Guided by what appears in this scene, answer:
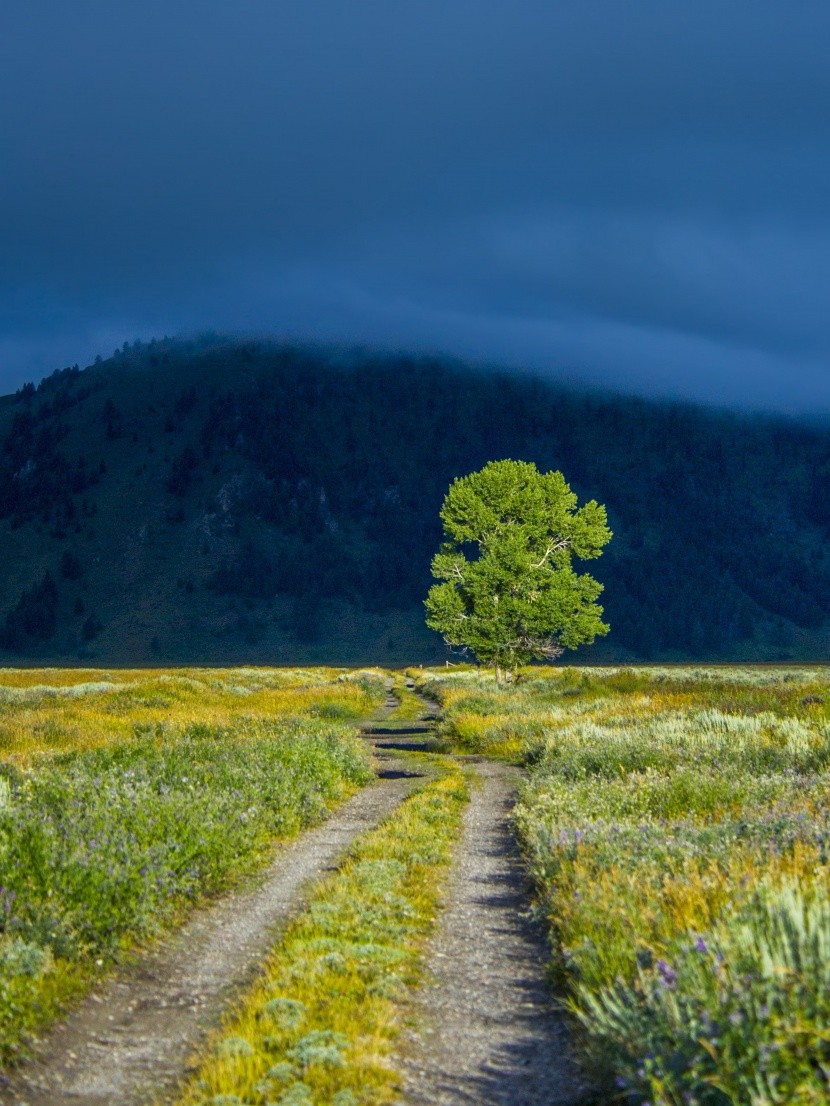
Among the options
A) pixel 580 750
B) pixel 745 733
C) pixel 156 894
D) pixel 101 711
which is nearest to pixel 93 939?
pixel 156 894

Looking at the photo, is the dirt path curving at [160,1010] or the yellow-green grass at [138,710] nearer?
the dirt path curving at [160,1010]

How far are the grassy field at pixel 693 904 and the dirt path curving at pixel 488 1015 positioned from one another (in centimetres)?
29

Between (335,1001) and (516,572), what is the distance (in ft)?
144

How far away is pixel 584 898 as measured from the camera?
870cm

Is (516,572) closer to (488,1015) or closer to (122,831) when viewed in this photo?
(122,831)

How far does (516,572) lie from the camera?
167 feet

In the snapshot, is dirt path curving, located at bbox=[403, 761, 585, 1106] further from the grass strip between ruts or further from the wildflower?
the wildflower

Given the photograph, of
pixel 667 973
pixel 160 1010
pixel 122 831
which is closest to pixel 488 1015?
pixel 667 973

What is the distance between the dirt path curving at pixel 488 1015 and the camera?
6207 mm

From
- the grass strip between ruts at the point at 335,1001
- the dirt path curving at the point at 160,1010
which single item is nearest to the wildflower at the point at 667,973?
the grass strip between ruts at the point at 335,1001

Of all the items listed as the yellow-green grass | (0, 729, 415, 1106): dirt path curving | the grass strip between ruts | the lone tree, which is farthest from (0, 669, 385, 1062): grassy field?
the lone tree

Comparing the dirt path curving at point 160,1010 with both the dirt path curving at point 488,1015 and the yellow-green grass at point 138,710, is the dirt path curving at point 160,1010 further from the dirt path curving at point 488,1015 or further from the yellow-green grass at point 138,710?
the yellow-green grass at point 138,710

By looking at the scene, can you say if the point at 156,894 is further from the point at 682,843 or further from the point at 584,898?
the point at 682,843

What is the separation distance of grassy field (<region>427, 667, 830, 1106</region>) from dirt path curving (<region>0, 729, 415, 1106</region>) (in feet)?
8.65
